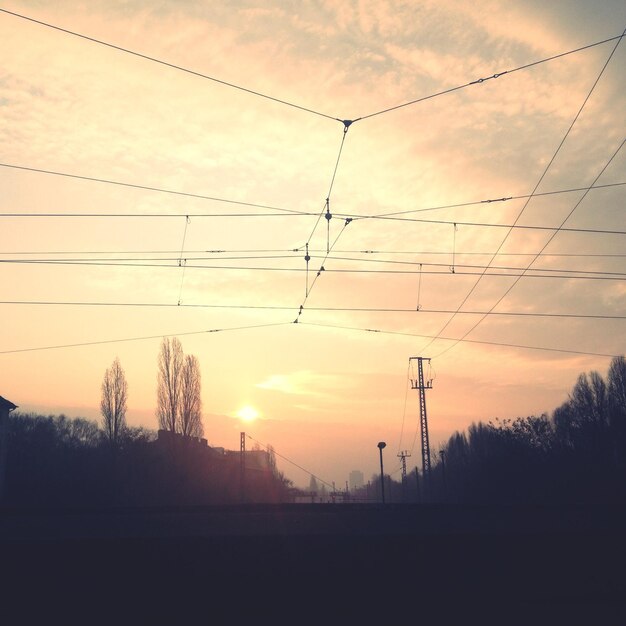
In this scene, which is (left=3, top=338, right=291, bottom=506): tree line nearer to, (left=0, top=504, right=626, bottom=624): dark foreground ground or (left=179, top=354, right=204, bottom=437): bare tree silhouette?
(left=179, top=354, right=204, bottom=437): bare tree silhouette

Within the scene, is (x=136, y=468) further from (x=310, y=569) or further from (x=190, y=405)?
(x=310, y=569)

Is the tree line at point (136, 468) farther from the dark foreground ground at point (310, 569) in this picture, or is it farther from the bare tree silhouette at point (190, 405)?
the dark foreground ground at point (310, 569)

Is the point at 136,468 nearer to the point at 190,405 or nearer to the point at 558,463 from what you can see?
the point at 190,405

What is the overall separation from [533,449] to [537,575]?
41.6 metres

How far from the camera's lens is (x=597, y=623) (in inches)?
712

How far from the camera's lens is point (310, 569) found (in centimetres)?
2378

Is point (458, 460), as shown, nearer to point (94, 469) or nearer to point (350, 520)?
point (94, 469)

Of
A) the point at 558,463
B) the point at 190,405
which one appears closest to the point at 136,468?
the point at 190,405

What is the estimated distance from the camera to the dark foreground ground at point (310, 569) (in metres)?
21.6

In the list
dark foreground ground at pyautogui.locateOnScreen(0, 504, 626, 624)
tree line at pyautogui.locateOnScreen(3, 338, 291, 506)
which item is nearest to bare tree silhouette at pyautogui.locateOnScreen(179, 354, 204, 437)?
tree line at pyautogui.locateOnScreen(3, 338, 291, 506)

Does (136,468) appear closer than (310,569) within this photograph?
No

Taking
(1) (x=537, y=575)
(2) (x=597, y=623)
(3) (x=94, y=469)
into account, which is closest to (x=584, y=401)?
(3) (x=94, y=469)

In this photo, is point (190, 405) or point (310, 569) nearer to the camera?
point (310, 569)

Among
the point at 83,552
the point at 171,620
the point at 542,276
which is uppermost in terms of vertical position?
the point at 542,276
